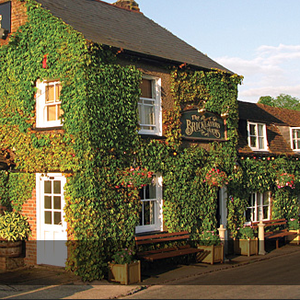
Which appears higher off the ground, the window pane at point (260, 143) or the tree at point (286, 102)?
the tree at point (286, 102)

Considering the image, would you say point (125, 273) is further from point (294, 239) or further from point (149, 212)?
point (294, 239)

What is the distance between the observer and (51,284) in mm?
11180

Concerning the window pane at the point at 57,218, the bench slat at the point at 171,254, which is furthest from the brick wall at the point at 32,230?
the bench slat at the point at 171,254

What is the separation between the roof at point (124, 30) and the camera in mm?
13422

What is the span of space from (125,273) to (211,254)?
3.72m

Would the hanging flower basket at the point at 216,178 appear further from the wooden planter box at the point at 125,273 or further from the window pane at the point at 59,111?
the window pane at the point at 59,111

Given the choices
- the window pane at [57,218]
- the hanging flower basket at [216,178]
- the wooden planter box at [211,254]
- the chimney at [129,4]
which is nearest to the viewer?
the window pane at [57,218]

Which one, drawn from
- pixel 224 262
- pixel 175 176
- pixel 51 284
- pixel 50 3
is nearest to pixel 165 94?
pixel 175 176

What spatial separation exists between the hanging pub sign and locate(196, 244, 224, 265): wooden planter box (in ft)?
11.4

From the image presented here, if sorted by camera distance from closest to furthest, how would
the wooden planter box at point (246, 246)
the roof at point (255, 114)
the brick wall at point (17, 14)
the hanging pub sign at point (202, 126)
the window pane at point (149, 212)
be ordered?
the brick wall at point (17, 14) → the window pane at point (149, 212) → the hanging pub sign at point (202, 126) → the wooden planter box at point (246, 246) → the roof at point (255, 114)

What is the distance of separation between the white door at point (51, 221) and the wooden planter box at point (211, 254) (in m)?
4.26

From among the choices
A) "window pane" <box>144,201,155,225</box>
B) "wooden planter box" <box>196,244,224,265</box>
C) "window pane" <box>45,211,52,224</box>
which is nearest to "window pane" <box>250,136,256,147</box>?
"wooden planter box" <box>196,244,224,265</box>

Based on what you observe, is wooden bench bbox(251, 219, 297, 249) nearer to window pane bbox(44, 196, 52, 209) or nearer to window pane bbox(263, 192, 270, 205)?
window pane bbox(263, 192, 270, 205)

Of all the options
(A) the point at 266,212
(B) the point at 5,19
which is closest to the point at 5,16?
(B) the point at 5,19
